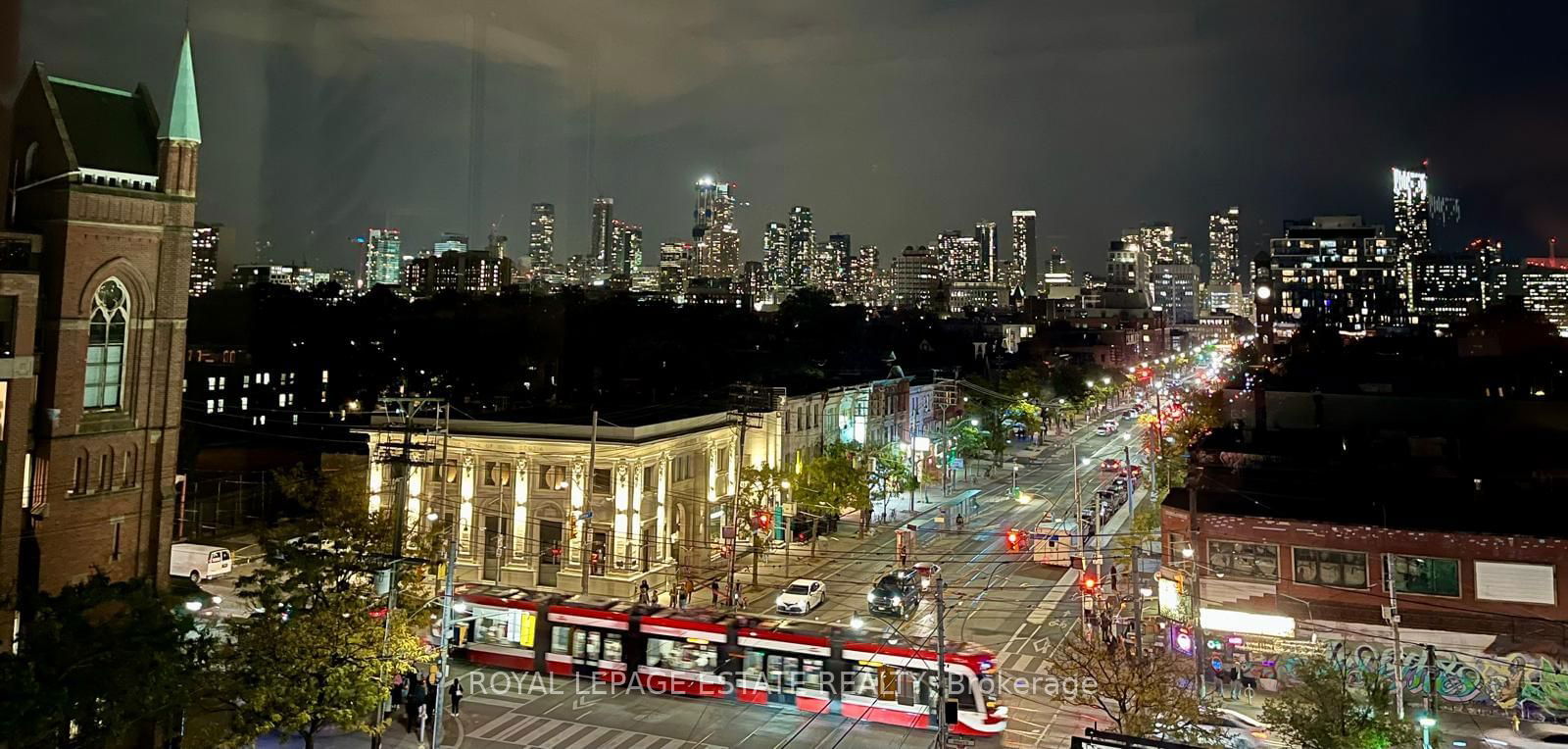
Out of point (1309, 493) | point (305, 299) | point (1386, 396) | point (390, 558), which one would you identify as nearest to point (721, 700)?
point (390, 558)

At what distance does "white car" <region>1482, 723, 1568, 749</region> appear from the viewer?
24.3 metres

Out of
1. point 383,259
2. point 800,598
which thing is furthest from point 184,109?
point 383,259

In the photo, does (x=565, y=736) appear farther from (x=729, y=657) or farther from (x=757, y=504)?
(x=757, y=504)

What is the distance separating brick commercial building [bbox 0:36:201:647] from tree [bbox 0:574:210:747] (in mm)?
6006

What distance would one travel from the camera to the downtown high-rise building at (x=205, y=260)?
49.8 meters

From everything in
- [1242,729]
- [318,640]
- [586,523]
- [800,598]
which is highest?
[586,523]

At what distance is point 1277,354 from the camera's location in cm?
13325

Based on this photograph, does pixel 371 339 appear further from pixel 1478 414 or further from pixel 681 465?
pixel 1478 414

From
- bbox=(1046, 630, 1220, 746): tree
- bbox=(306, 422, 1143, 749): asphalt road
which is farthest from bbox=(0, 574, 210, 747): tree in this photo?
bbox=(1046, 630, 1220, 746): tree

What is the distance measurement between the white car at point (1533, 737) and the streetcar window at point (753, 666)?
66.2ft

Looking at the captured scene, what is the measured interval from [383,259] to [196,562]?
57.0 meters

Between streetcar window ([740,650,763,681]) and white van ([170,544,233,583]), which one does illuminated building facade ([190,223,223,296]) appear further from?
streetcar window ([740,650,763,681])

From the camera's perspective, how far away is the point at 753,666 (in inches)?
1137

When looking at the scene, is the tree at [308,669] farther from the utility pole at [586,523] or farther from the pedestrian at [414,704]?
the utility pole at [586,523]
